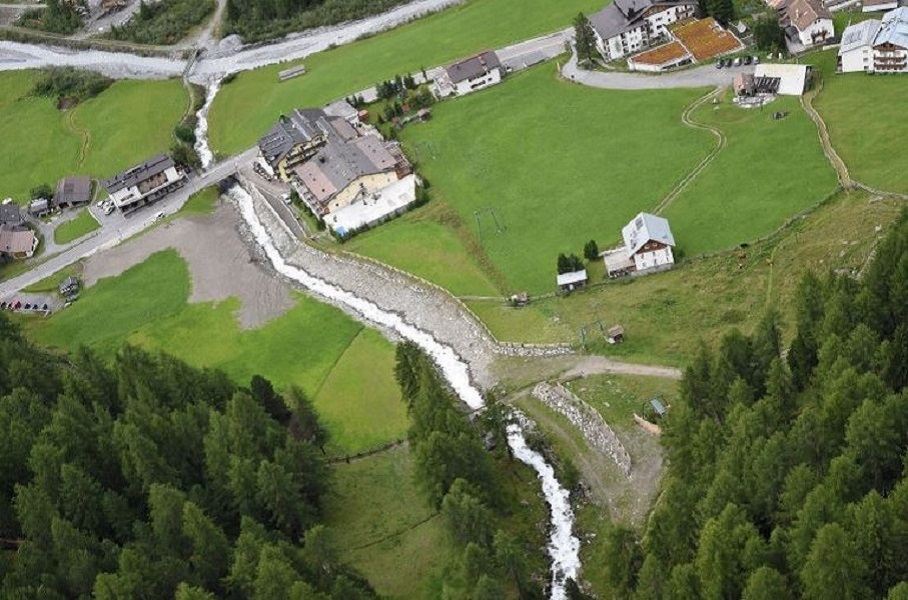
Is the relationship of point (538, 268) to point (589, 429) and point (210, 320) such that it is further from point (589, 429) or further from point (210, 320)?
point (210, 320)

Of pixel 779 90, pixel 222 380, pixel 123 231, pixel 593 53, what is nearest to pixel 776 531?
pixel 222 380

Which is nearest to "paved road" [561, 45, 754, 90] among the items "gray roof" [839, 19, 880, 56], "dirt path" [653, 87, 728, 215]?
"dirt path" [653, 87, 728, 215]

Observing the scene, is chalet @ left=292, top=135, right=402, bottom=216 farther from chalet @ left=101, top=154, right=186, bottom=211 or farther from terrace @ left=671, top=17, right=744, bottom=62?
terrace @ left=671, top=17, right=744, bottom=62

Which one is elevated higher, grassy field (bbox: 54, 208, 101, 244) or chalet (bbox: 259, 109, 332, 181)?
chalet (bbox: 259, 109, 332, 181)

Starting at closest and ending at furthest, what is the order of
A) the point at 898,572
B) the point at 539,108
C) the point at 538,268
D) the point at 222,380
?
the point at 898,572, the point at 222,380, the point at 538,268, the point at 539,108

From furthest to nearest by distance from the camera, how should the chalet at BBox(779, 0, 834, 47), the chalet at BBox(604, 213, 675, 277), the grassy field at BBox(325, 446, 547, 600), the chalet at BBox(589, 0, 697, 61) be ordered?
the chalet at BBox(589, 0, 697, 61) < the chalet at BBox(779, 0, 834, 47) < the chalet at BBox(604, 213, 675, 277) < the grassy field at BBox(325, 446, 547, 600)

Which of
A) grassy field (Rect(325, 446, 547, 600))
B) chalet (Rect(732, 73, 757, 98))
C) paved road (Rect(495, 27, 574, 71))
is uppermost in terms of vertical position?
paved road (Rect(495, 27, 574, 71))

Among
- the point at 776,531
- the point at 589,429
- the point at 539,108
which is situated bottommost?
the point at 589,429

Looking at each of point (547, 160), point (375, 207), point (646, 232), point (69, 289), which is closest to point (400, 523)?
point (646, 232)
